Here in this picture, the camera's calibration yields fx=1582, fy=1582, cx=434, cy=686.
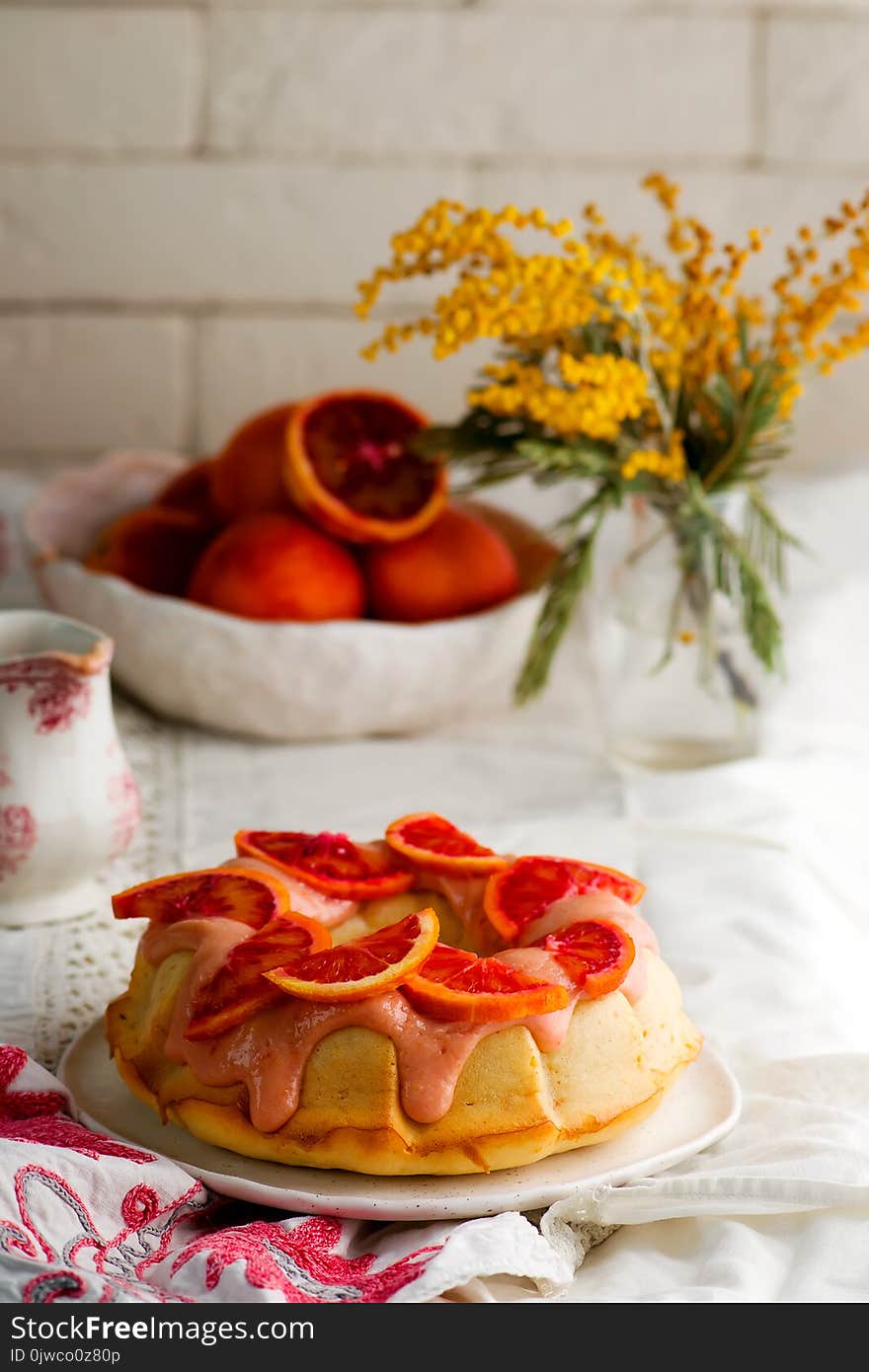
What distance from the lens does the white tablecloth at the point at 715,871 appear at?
0.62 m

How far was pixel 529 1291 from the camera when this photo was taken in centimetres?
59

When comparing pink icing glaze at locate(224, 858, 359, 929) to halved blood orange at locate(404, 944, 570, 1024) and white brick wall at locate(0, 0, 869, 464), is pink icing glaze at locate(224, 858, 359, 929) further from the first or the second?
white brick wall at locate(0, 0, 869, 464)

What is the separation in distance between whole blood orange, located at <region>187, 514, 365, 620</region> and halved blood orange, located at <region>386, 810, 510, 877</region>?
384 mm

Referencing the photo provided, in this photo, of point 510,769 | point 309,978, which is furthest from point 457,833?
point 510,769

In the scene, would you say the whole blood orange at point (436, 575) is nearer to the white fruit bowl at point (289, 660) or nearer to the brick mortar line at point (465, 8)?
the white fruit bowl at point (289, 660)

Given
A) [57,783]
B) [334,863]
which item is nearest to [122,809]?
[57,783]

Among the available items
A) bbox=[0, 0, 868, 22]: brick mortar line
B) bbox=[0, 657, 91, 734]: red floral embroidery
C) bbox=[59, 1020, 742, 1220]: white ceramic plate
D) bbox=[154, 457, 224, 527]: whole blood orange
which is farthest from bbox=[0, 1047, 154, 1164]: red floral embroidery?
bbox=[0, 0, 868, 22]: brick mortar line

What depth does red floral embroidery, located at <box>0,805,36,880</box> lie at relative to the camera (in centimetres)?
87

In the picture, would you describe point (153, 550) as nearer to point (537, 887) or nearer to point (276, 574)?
point (276, 574)

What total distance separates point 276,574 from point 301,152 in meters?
0.79

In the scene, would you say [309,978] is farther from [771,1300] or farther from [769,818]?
[769,818]

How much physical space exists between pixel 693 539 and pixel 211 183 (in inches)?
34.8

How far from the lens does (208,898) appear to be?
0.71 metres
